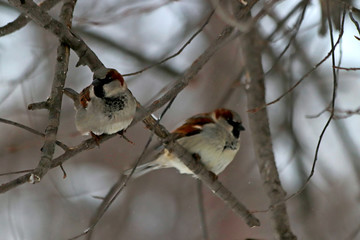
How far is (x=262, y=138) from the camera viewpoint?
11.4ft

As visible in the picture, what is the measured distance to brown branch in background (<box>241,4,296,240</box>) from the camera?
10.3 feet

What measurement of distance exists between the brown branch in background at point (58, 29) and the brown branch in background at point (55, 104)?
5 cm

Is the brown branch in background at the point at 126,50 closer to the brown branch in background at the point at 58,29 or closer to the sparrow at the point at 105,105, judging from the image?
the sparrow at the point at 105,105

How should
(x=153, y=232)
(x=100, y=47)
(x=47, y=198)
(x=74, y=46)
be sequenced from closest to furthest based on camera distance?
(x=74, y=46) → (x=100, y=47) → (x=47, y=198) → (x=153, y=232)

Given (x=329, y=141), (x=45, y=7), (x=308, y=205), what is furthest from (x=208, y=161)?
(x=329, y=141)

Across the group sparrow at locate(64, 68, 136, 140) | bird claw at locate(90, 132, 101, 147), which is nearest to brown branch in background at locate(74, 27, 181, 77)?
sparrow at locate(64, 68, 136, 140)

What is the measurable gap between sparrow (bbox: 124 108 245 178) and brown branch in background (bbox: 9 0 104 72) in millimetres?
1101

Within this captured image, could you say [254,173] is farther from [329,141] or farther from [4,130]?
[4,130]

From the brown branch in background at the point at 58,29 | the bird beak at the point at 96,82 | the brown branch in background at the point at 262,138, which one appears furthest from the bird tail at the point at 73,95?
the brown branch in background at the point at 262,138

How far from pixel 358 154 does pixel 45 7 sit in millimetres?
2878

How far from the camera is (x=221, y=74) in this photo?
5738mm

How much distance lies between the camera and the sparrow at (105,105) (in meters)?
2.72

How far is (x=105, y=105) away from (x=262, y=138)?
3.98 ft

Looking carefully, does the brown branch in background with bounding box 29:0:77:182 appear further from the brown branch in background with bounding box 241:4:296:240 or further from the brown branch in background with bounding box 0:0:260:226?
the brown branch in background with bounding box 241:4:296:240
